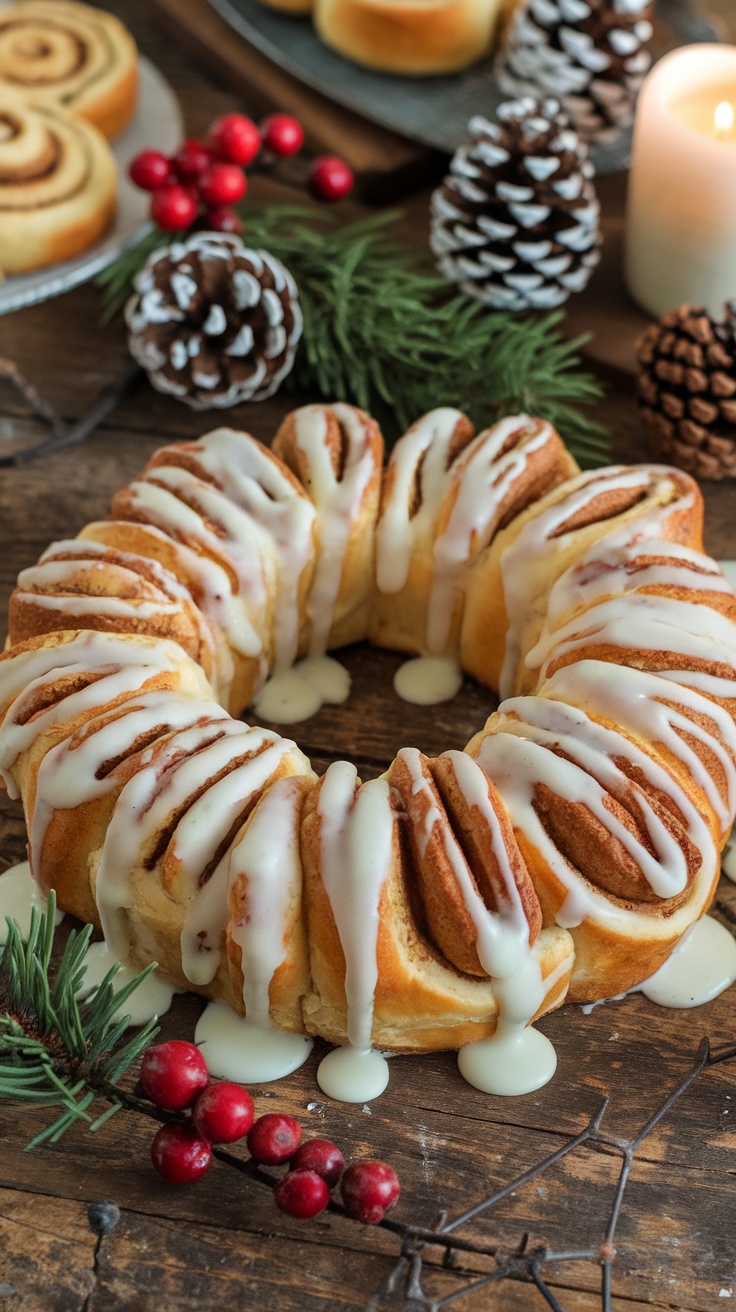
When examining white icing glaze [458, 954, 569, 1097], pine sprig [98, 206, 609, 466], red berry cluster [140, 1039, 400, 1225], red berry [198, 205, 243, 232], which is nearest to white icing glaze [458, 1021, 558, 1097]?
white icing glaze [458, 954, 569, 1097]

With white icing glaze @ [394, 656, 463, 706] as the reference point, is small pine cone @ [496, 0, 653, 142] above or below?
above

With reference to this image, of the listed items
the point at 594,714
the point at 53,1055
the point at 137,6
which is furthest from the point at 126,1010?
the point at 137,6

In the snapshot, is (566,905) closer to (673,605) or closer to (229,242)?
(673,605)

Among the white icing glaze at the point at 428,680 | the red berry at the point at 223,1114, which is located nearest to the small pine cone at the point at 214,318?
the white icing glaze at the point at 428,680

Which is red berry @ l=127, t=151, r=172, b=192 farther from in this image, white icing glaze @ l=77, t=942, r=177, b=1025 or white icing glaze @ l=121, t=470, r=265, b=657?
white icing glaze @ l=77, t=942, r=177, b=1025

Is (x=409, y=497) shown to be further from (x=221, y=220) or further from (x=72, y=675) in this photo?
(x=221, y=220)

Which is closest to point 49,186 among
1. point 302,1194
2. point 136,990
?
point 136,990
